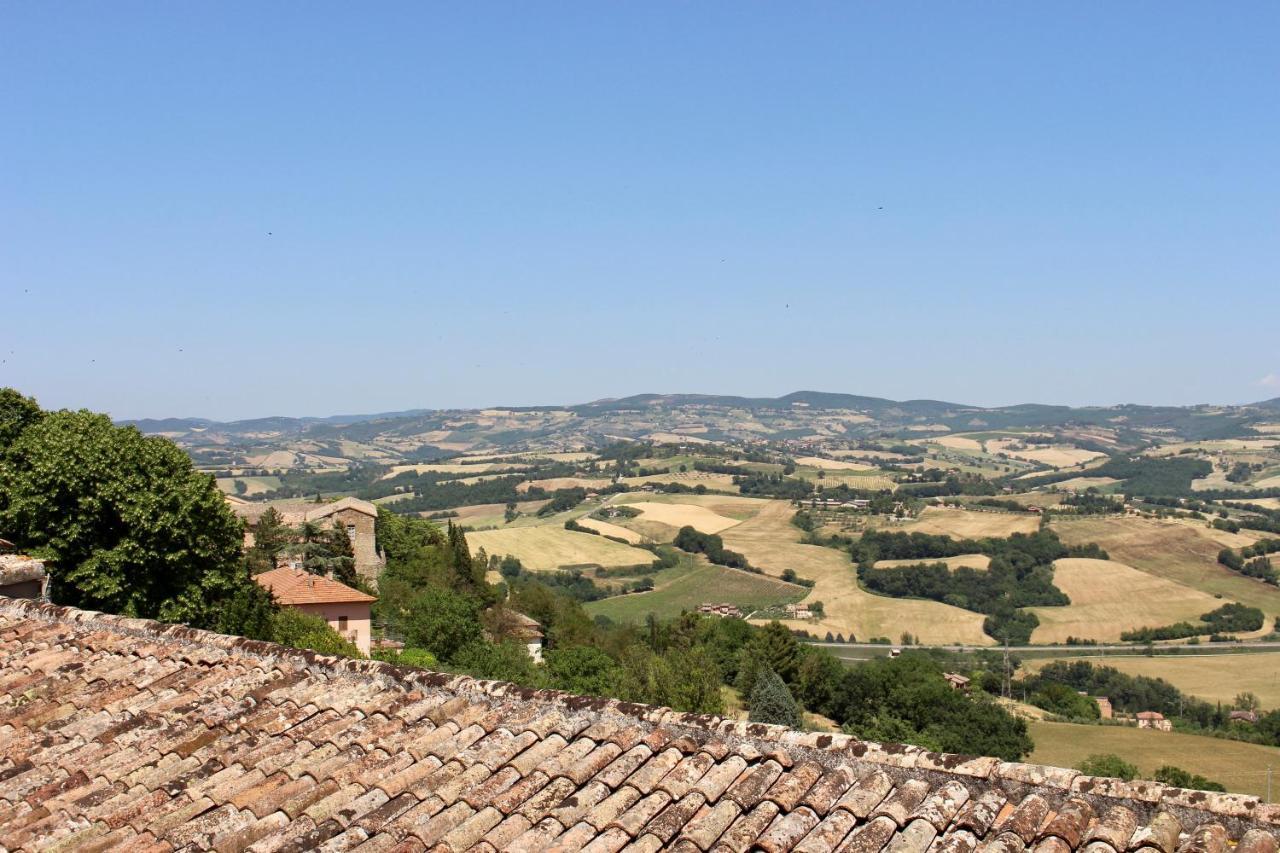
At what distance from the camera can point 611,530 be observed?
142 metres

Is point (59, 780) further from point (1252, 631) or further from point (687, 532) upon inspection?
point (687, 532)

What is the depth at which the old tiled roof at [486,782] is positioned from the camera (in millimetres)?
4367

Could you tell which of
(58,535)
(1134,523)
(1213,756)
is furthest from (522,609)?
(1134,523)

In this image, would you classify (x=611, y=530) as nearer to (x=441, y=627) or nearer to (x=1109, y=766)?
(x=1109, y=766)

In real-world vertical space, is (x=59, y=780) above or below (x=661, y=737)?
below

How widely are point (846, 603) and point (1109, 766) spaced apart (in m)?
61.6

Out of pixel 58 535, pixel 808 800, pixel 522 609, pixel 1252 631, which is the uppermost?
pixel 808 800

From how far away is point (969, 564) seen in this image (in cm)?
12769

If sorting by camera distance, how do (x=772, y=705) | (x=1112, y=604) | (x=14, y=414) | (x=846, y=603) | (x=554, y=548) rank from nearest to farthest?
(x=14, y=414), (x=772, y=705), (x=1112, y=604), (x=846, y=603), (x=554, y=548)

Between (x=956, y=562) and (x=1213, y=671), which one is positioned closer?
(x=1213, y=671)

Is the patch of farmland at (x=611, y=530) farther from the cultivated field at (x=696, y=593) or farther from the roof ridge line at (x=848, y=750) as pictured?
the roof ridge line at (x=848, y=750)

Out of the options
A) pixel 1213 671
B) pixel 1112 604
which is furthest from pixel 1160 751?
pixel 1112 604

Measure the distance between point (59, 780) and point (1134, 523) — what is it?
157 meters

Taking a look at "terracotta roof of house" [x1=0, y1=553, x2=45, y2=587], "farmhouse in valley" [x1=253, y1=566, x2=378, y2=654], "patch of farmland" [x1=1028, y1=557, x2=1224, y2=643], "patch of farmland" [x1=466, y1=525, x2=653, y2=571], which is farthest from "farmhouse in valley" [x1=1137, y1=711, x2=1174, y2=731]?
"terracotta roof of house" [x1=0, y1=553, x2=45, y2=587]
